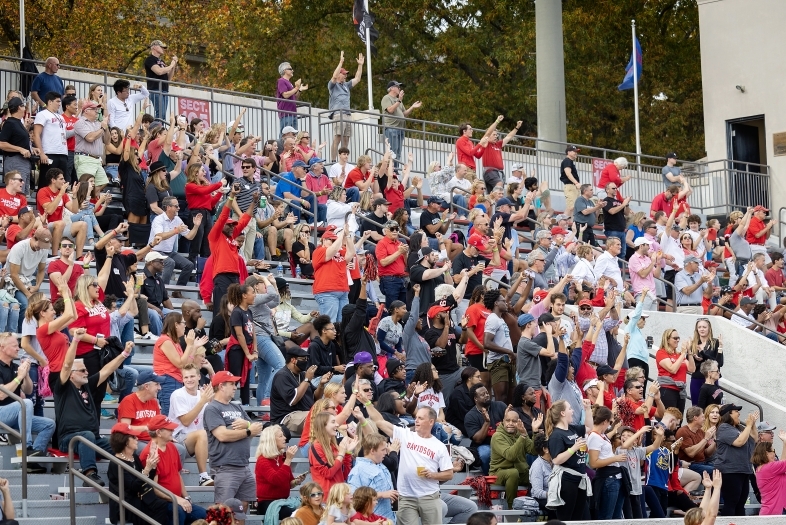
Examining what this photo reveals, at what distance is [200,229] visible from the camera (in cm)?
1905

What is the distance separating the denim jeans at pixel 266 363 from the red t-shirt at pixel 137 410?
2561mm

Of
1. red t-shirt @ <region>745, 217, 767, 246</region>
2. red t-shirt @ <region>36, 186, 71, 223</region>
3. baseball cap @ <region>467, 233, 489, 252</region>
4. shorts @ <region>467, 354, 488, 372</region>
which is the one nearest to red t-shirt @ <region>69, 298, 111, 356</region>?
red t-shirt @ <region>36, 186, 71, 223</region>

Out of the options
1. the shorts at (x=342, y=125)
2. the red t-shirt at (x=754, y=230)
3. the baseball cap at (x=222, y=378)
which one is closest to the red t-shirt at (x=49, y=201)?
the baseball cap at (x=222, y=378)

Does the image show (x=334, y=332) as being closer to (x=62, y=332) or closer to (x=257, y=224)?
(x=62, y=332)

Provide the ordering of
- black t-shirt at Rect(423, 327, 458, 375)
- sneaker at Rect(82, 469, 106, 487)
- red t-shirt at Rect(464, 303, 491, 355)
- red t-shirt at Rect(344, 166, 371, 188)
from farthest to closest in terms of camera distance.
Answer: red t-shirt at Rect(344, 166, 371, 188)
red t-shirt at Rect(464, 303, 491, 355)
black t-shirt at Rect(423, 327, 458, 375)
sneaker at Rect(82, 469, 106, 487)

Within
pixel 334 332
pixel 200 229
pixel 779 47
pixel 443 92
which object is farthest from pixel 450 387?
pixel 443 92

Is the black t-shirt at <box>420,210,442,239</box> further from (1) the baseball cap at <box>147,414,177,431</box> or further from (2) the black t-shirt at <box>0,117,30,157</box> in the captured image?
(1) the baseball cap at <box>147,414,177,431</box>

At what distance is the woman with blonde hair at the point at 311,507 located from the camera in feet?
41.2

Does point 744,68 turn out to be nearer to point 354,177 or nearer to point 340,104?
point 340,104

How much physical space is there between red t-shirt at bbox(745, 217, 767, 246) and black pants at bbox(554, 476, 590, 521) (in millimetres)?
12732

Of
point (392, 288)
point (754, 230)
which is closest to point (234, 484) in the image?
point (392, 288)

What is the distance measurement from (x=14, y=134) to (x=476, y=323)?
21.2 feet

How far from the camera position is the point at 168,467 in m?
12.9

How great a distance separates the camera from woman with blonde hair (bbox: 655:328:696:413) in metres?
18.8
